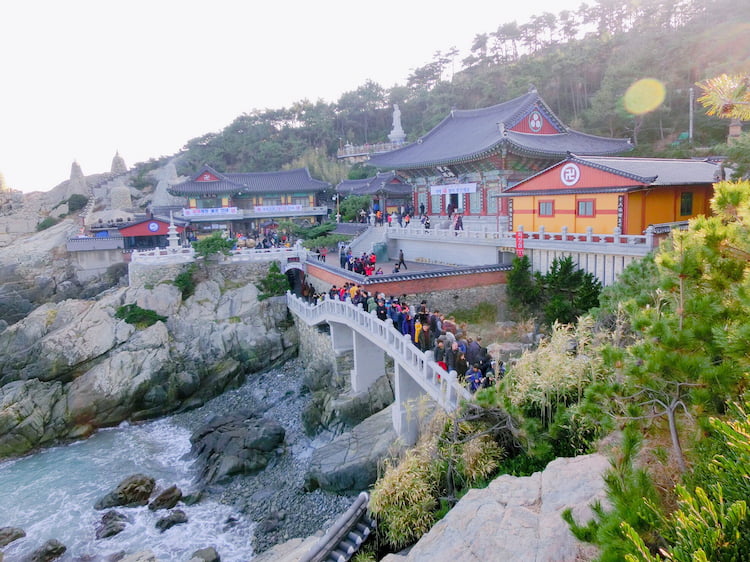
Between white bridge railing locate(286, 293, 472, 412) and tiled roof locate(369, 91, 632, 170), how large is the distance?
37.9 ft

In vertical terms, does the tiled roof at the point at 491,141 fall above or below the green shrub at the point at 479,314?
above

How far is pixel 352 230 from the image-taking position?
3472cm

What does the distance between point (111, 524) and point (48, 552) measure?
1.66 meters

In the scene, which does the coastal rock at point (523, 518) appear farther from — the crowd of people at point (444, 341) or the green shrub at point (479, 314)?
the green shrub at point (479, 314)

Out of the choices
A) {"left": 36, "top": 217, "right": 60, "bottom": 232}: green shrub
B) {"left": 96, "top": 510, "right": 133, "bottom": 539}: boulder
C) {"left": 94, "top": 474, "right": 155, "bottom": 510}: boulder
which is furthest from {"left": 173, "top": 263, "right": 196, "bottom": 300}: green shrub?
{"left": 36, "top": 217, "right": 60, "bottom": 232}: green shrub

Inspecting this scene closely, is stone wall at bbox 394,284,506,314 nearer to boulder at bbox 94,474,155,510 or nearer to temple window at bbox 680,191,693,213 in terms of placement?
temple window at bbox 680,191,693,213

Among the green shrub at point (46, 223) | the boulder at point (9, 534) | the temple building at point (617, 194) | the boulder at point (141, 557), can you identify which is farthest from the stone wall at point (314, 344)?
the green shrub at point (46, 223)

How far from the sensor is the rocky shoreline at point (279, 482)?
14398 millimetres

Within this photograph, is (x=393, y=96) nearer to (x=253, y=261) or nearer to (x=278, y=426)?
(x=253, y=261)

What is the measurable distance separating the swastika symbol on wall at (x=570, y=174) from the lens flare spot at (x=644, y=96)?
84.6 feet

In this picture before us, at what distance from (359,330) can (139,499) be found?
918 centimetres

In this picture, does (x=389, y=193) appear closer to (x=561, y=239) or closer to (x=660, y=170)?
(x=561, y=239)

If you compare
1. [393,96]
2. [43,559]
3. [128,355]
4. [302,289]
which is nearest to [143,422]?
[128,355]

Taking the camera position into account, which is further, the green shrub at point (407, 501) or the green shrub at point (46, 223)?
the green shrub at point (46, 223)
